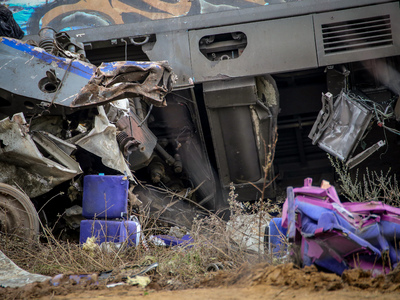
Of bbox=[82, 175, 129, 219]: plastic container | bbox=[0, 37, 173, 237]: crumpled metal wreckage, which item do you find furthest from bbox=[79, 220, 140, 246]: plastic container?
bbox=[0, 37, 173, 237]: crumpled metal wreckage

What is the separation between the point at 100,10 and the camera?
22.2ft

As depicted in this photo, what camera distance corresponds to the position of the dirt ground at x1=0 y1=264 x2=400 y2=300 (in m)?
2.64

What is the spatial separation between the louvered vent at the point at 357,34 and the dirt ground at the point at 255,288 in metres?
4.14

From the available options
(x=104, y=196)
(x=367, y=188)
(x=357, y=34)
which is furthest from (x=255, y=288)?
(x=357, y=34)

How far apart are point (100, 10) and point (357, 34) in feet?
11.9

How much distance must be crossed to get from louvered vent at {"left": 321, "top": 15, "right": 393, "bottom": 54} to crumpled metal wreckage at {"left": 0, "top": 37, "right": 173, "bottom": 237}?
2.54 meters

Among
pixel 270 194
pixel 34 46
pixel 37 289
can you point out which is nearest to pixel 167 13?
pixel 34 46

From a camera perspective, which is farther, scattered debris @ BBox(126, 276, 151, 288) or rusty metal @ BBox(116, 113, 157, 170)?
rusty metal @ BBox(116, 113, 157, 170)

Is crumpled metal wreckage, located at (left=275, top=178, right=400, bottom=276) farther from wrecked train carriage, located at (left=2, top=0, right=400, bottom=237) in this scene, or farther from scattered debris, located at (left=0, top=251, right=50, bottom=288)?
wrecked train carriage, located at (left=2, top=0, right=400, bottom=237)

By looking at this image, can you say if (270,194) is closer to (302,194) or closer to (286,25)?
(286,25)

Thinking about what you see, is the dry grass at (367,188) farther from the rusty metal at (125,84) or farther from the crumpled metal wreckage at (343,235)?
the rusty metal at (125,84)

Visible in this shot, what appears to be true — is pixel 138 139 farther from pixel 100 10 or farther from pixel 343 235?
pixel 343 235

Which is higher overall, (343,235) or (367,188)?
(343,235)

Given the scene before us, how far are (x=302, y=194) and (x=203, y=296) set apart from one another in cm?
100
